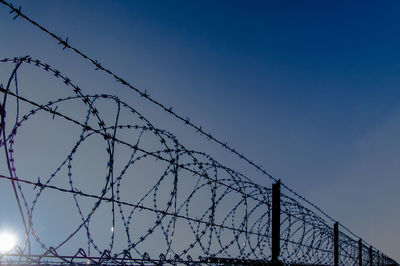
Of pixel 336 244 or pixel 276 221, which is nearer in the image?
pixel 276 221

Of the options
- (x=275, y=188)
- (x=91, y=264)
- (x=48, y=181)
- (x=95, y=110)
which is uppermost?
(x=275, y=188)

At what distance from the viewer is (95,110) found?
3137mm

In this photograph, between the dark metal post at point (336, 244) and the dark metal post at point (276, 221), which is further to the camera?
the dark metal post at point (336, 244)

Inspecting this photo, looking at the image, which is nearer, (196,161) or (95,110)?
(95,110)

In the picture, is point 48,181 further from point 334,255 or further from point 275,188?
point 334,255

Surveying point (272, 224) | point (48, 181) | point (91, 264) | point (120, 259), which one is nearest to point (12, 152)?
point (48, 181)

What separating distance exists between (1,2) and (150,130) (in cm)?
171

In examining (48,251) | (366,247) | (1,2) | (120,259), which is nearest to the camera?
(1,2)

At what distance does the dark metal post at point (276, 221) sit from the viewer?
19.4 feet

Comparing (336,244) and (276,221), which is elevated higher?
(336,244)

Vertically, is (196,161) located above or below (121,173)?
above

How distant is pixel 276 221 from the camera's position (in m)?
6.11

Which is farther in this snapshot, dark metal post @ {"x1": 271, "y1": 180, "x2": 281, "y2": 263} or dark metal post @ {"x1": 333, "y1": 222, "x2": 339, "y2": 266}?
dark metal post @ {"x1": 333, "y1": 222, "x2": 339, "y2": 266}

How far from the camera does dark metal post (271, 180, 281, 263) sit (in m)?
5.92
